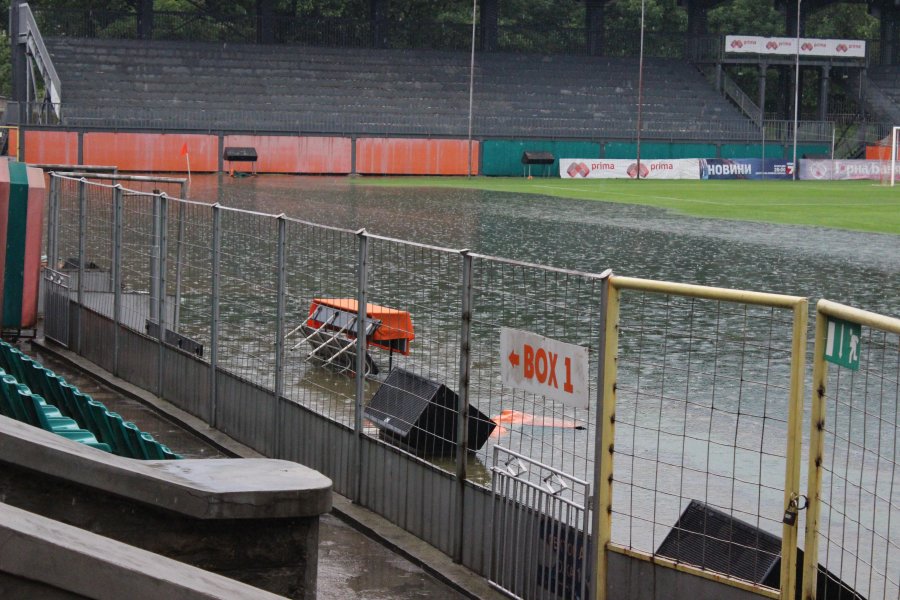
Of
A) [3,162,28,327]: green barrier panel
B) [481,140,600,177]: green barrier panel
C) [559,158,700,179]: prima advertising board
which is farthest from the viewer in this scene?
[481,140,600,177]: green barrier panel

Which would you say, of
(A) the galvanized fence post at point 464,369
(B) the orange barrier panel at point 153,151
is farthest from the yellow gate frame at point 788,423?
(B) the orange barrier panel at point 153,151

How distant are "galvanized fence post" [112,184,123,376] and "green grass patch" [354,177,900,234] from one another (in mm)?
23681

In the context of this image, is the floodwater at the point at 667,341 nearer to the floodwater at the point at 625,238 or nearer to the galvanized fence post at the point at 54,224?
the floodwater at the point at 625,238

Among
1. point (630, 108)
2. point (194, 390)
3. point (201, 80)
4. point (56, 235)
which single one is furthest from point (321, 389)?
point (630, 108)

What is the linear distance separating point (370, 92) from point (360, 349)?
204ft

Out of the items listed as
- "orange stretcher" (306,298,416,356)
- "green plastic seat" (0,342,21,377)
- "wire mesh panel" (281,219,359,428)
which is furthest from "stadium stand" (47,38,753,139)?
"green plastic seat" (0,342,21,377)

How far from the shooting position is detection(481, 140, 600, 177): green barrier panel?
2574 inches

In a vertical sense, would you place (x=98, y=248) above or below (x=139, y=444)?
above

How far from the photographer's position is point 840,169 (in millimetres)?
67562

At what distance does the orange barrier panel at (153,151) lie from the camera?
5912 centimetres

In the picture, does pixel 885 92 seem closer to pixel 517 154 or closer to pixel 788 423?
pixel 517 154

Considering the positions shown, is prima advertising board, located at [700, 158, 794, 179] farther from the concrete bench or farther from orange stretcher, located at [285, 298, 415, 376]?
the concrete bench

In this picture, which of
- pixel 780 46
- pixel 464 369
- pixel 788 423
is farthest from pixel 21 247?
pixel 780 46

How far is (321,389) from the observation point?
31.0 ft
